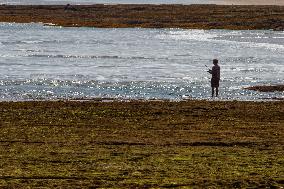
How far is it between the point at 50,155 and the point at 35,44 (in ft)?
171

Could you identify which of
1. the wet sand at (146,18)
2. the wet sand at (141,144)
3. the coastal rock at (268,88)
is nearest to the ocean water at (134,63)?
the coastal rock at (268,88)

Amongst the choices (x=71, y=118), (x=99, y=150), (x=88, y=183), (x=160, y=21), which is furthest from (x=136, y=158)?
(x=160, y=21)

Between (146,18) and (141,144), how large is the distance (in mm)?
88351

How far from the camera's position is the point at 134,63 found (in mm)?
48188

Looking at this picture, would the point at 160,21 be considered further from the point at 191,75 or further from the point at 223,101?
the point at 223,101

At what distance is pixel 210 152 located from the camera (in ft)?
52.5

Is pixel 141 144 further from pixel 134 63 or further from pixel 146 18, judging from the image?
pixel 146 18

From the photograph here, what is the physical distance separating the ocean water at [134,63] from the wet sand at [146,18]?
28.9 ft

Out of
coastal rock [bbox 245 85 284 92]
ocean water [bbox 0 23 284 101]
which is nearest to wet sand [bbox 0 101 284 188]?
ocean water [bbox 0 23 284 101]

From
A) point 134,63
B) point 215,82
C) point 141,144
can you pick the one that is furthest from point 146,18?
point 141,144

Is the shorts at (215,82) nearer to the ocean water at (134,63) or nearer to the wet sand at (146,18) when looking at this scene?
the ocean water at (134,63)

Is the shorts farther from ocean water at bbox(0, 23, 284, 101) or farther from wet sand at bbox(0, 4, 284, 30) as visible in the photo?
wet sand at bbox(0, 4, 284, 30)

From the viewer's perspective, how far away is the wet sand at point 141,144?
13.0 metres

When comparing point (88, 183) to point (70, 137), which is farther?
point (70, 137)
